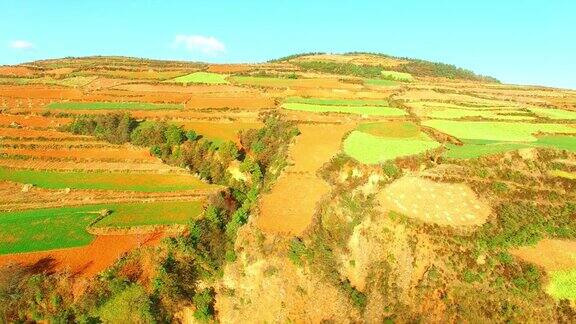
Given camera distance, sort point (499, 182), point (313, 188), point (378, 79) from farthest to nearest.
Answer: point (378, 79), point (313, 188), point (499, 182)

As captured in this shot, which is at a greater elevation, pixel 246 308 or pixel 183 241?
pixel 183 241

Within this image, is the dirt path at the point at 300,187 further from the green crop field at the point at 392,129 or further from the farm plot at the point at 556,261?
the farm plot at the point at 556,261

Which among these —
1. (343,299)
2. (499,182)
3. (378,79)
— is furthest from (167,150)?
(378,79)

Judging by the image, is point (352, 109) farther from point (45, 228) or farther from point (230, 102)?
point (45, 228)

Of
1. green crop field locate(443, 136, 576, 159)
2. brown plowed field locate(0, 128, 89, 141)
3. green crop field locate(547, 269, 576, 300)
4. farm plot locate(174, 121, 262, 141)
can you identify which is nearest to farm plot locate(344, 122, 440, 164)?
green crop field locate(443, 136, 576, 159)

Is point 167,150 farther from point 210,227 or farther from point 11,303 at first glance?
point 11,303

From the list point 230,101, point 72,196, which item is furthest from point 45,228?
point 230,101

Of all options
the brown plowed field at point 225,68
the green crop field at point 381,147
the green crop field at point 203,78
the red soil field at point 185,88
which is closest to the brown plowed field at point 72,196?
the green crop field at point 381,147
